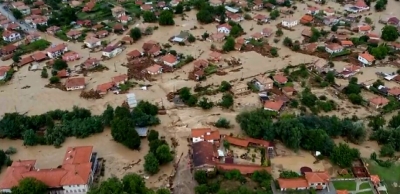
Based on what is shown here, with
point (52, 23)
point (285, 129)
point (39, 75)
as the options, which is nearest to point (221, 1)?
point (52, 23)

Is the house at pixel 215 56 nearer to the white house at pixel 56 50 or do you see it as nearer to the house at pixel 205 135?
the house at pixel 205 135

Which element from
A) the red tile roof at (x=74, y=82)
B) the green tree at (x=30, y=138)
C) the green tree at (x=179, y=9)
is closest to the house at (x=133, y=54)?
the red tile roof at (x=74, y=82)

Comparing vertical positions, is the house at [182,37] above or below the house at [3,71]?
above

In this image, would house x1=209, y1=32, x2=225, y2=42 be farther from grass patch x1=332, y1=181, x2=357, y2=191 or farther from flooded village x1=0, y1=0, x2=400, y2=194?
grass patch x1=332, y1=181, x2=357, y2=191

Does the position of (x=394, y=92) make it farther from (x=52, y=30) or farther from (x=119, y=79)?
(x=52, y=30)

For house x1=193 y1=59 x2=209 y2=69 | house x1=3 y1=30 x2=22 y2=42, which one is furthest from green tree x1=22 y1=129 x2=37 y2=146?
house x1=3 y1=30 x2=22 y2=42

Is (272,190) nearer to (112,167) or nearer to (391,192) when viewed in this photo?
(391,192)

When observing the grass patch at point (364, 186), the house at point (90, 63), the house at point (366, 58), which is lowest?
the house at point (90, 63)
